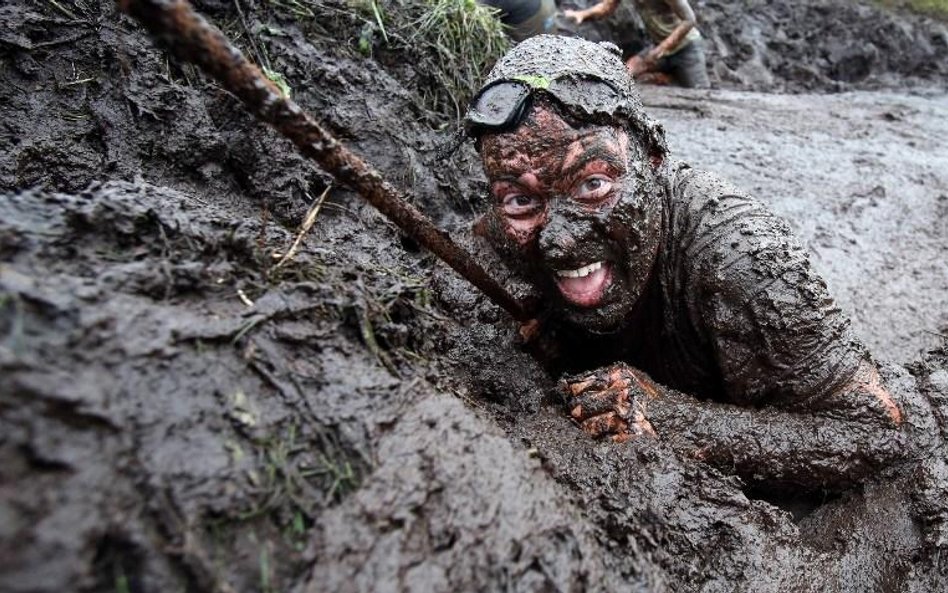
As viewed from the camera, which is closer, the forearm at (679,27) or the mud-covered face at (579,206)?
the mud-covered face at (579,206)

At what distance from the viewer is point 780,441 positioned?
1.94 m

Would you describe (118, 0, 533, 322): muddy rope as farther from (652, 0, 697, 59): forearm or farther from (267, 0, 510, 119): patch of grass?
(652, 0, 697, 59): forearm

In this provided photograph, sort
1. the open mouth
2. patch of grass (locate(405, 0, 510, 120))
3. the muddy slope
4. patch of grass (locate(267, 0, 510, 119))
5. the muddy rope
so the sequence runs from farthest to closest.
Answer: the muddy slope
patch of grass (locate(405, 0, 510, 120))
patch of grass (locate(267, 0, 510, 119))
the open mouth
the muddy rope

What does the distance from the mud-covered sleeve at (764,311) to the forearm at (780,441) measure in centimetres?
8

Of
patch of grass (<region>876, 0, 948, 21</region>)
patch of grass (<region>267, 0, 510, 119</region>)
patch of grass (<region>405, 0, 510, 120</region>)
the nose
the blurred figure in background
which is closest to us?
the nose

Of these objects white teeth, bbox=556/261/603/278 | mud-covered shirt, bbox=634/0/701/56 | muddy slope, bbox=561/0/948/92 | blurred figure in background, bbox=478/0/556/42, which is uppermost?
white teeth, bbox=556/261/603/278

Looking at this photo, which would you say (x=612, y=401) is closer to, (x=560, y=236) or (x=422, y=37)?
(x=560, y=236)

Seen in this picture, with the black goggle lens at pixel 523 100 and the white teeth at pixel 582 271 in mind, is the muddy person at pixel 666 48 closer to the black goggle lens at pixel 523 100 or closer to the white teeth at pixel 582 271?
the black goggle lens at pixel 523 100

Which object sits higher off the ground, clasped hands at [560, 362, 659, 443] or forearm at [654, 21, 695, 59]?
clasped hands at [560, 362, 659, 443]

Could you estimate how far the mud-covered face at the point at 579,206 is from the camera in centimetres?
189

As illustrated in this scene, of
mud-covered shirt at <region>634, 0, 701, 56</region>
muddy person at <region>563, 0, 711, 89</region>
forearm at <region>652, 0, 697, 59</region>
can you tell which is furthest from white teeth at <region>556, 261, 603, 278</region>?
mud-covered shirt at <region>634, 0, 701, 56</region>

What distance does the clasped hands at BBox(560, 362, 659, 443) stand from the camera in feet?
6.24

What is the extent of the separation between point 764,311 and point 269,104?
4.47ft

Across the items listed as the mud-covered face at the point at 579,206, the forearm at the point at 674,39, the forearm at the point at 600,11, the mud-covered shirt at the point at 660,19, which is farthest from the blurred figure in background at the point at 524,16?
the mud-covered face at the point at 579,206
